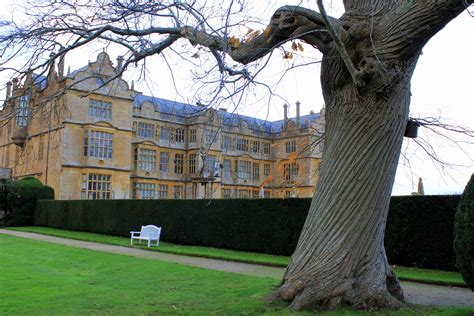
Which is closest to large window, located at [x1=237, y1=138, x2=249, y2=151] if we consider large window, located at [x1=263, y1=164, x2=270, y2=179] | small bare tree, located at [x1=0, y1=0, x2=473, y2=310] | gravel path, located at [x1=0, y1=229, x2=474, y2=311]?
large window, located at [x1=263, y1=164, x2=270, y2=179]

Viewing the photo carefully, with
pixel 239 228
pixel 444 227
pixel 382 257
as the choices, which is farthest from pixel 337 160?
pixel 239 228

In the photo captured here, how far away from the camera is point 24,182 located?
3014 cm

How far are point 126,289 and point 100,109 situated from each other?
3120 centimetres

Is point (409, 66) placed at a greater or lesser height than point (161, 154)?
lesser

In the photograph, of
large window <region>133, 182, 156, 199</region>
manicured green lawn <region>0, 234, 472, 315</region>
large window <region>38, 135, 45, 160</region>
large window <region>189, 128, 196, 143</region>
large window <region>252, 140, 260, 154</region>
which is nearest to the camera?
manicured green lawn <region>0, 234, 472, 315</region>

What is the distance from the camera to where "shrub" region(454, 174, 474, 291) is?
218 inches

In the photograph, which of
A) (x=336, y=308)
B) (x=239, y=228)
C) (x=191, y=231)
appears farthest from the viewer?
(x=191, y=231)

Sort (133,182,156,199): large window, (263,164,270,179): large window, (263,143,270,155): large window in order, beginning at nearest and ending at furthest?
1. (133,182,156,199): large window
2. (263,164,270,179): large window
3. (263,143,270,155): large window

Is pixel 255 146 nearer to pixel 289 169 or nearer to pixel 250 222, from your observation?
pixel 250 222

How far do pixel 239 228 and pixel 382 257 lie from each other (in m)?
10.7

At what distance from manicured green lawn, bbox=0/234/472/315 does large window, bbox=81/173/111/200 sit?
78.7 ft

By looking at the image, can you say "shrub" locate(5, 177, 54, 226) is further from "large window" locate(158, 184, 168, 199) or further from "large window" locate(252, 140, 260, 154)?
"large window" locate(252, 140, 260, 154)

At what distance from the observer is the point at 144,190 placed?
43.5m

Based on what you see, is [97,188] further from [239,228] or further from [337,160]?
[337,160]
